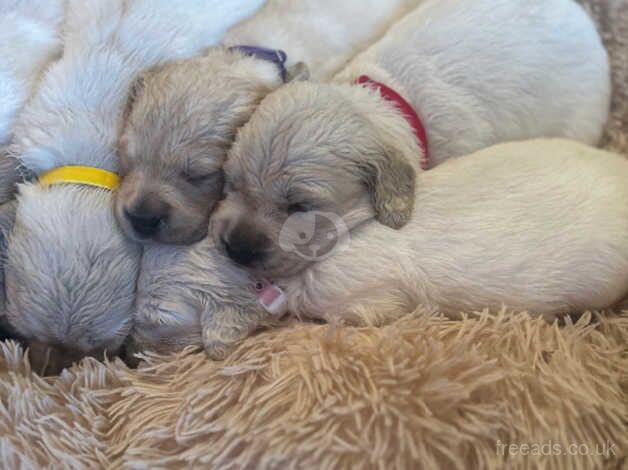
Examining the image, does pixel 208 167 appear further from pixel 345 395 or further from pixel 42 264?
pixel 345 395

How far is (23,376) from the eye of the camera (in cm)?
138

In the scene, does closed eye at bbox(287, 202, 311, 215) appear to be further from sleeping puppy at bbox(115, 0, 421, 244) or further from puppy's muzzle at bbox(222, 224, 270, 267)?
sleeping puppy at bbox(115, 0, 421, 244)

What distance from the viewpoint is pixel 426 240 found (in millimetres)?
1385

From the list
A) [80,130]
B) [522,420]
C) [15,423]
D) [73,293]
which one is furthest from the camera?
[80,130]

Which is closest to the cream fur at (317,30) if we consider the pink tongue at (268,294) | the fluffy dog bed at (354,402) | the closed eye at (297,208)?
the closed eye at (297,208)

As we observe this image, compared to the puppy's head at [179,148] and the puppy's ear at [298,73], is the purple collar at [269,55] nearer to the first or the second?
the puppy's ear at [298,73]

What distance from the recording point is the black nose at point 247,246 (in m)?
1.35

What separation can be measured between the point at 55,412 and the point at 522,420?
2.86 feet

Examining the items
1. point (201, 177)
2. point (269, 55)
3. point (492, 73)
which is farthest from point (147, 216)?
point (492, 73)

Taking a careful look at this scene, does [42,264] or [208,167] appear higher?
[208,167]

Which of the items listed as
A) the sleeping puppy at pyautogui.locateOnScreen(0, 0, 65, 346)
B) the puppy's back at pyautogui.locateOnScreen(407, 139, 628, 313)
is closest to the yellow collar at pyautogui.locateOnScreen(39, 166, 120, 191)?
the sleeping puppy at pyautogui.locateOnScreen(0, 0, 65, 346)

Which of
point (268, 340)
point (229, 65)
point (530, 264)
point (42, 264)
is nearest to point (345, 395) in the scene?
point (268, 340)

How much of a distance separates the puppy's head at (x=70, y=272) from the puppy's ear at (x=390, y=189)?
54 centimetres

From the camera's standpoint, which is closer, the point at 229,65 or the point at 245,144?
the point at 245,144
